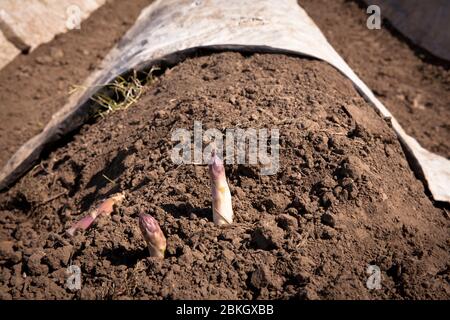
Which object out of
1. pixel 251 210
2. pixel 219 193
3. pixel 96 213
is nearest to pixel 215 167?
pixel 219 193

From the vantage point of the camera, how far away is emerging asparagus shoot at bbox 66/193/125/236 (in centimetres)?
208

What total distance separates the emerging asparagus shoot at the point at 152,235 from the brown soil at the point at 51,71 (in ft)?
6.45

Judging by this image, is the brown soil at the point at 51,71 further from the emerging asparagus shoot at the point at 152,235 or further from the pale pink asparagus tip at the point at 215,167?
the pale pink asparagus tip at the point at 215,167

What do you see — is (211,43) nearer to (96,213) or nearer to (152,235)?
(96,213)

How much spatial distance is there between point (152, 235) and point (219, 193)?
268 millimetres

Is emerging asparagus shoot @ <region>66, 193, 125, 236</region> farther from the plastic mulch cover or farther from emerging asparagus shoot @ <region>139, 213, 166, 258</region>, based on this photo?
the plastic mulch cover

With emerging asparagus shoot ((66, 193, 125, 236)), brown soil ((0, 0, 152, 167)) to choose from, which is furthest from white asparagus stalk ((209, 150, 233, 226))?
brown soil ((0, 0, 152, 167))

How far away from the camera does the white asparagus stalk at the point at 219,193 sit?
69.2 inches

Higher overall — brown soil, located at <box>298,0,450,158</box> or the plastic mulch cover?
the plastic mulch cover

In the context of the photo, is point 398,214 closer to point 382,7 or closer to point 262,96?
point 262,96

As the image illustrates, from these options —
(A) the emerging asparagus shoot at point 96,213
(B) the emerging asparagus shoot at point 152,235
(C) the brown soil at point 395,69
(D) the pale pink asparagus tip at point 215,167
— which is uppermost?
(D) the pale pink asparagus tip at point 215,167

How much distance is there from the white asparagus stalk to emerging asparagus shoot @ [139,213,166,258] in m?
0.21

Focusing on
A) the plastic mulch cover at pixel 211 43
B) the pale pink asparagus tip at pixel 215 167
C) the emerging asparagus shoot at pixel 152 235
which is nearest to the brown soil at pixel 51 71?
the plastic mulch cover at pixel 211 43

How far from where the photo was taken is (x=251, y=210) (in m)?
1.97
